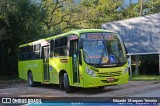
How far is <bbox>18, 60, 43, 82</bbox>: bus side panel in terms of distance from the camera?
19.3 m

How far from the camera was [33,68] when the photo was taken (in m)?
20.7

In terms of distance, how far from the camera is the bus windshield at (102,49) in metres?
14.3

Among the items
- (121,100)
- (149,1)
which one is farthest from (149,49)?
(149,1)

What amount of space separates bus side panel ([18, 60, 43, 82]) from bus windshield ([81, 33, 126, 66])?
525 centimetres

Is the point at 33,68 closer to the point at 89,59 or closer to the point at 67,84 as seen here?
the point at 67,84

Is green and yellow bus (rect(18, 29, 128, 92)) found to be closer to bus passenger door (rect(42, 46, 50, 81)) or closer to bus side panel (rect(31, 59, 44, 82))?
bus passenger door (rect(42, 46, 50, 81))

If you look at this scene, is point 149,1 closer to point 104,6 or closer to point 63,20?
point 104,6

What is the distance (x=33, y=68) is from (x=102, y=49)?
7321 mm

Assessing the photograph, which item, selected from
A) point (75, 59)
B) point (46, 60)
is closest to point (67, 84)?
point (75, 59)

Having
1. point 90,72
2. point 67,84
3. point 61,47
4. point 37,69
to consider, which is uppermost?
point 61,47

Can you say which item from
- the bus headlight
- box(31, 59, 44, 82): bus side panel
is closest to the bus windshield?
the bus headlight

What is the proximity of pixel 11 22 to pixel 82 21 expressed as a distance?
531 inches

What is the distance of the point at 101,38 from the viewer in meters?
14.9

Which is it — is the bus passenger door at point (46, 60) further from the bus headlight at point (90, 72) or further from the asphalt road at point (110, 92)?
the bus headlight at point (90, 72)
